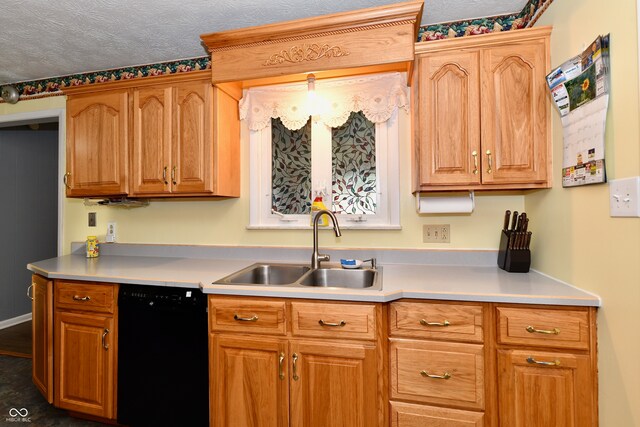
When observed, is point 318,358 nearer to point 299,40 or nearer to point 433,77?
point 433,77

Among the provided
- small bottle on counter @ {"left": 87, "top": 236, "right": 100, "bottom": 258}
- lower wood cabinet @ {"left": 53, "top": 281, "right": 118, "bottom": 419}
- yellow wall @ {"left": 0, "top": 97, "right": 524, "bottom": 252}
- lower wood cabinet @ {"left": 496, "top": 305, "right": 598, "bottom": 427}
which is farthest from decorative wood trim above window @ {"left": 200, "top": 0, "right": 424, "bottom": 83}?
small bottle on counter @ {"left": 87, "top": 236, "right": 100, "bottom": 258}

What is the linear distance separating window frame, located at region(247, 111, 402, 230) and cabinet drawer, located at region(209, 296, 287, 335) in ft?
2.60

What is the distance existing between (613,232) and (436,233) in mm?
931

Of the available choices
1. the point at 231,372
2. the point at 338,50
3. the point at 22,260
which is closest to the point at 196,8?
the point at 338,50

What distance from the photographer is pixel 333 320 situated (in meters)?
1.47

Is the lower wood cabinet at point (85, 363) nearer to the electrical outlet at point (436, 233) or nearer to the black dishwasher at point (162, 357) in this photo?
the black dishwasher at point (162, 357)

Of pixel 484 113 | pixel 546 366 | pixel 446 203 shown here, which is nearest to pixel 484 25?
pixel 484 113

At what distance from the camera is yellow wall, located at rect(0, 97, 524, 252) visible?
200 centimetres

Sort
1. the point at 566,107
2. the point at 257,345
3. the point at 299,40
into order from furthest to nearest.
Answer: the point at 299,40
the point at 257,345
the point at 566,107

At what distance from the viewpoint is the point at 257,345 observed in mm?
1547

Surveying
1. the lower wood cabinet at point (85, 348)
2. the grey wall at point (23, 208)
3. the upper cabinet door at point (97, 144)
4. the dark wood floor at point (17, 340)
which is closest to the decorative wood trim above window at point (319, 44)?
the upper cabinet door at point (97, 144)

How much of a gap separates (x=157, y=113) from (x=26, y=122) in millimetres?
1702

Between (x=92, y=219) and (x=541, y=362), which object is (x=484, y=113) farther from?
(x=92, y=219)

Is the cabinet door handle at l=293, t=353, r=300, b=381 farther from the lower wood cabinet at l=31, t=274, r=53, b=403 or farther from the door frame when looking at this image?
the door frame
